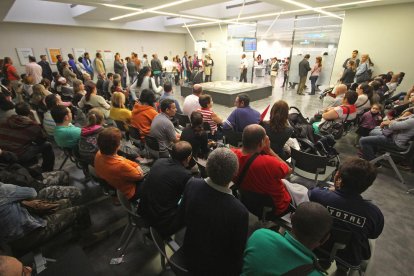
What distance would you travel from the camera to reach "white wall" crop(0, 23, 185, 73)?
9023 millimetres

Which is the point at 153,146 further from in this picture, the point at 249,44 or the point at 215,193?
the point at 249,44

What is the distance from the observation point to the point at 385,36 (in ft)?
23.8

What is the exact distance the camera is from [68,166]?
11.7 feet

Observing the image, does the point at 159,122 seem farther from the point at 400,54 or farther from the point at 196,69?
the point at 196,69

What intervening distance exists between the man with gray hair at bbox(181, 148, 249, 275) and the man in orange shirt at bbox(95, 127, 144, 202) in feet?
2.88

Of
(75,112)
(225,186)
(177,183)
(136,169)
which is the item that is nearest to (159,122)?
(136,169)

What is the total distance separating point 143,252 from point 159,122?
151 cm

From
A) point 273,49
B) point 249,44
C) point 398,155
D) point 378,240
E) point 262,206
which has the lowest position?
point 378,240

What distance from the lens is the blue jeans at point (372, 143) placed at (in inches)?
129

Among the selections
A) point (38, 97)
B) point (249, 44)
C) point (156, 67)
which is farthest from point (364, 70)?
point (38, 97)

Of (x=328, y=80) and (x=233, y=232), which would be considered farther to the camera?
(x=328, y=80)

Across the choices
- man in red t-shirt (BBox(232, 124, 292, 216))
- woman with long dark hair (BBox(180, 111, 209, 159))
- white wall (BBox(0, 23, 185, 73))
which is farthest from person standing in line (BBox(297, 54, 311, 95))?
white wall (BBox(0, 23, 185, 73))

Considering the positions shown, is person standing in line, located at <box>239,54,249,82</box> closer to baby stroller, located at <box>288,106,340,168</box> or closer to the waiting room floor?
baby stroller, located at <box>288,106,340,168</box>

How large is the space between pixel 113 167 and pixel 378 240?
277cm
